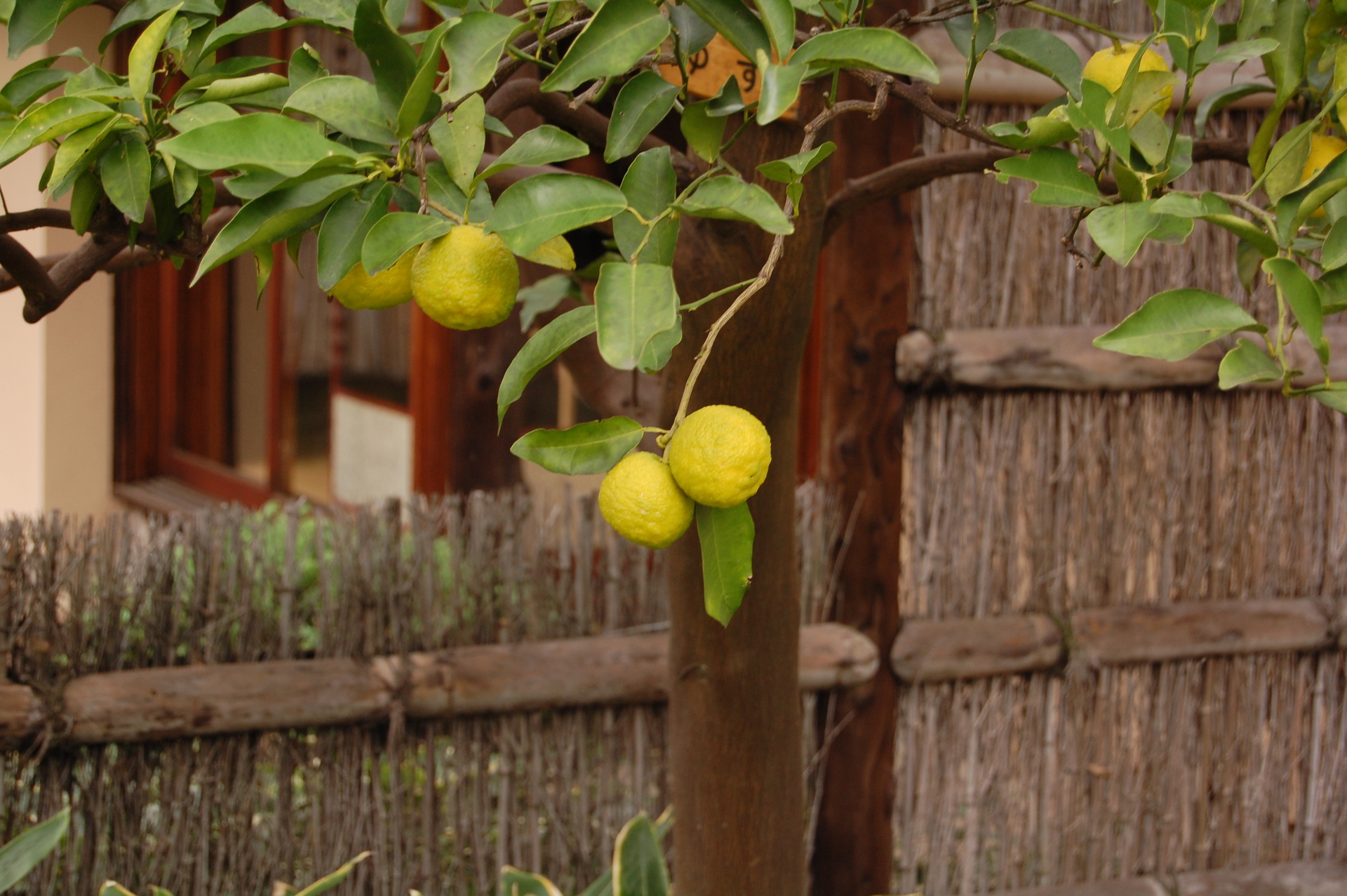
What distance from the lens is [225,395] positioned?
540 cm

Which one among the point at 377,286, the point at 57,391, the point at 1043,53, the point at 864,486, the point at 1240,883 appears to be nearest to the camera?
the point at 377,286

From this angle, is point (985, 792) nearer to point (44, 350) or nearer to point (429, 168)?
point (429, 168)

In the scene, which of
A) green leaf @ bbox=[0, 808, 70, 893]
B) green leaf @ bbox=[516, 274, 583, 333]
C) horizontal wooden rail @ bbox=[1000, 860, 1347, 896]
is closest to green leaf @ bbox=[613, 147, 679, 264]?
green leaf @ bbox=[516, 274, 583, 333]

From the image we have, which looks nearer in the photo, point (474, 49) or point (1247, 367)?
point (474, 49)

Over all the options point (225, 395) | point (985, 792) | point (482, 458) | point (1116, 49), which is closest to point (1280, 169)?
point (1116, 49)

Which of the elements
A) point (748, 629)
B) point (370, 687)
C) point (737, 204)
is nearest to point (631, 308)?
point (737, 204)

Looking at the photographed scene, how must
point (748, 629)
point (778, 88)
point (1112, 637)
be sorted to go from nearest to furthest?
point (778, 88) < point (748, 629) < point (1112, 637)

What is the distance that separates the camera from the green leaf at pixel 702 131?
0.89m

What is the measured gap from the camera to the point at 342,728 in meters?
2.29

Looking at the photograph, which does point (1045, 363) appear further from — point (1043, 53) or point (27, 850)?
point (27, 850)

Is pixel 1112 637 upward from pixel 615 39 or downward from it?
downward

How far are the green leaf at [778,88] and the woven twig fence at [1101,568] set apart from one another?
71.5 inches

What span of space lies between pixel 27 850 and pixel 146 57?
1020 millimetres

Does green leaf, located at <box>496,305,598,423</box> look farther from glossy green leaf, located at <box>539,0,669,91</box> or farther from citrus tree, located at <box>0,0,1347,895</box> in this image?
glossy green leaf, located at <box>539,0,669,91</box>
